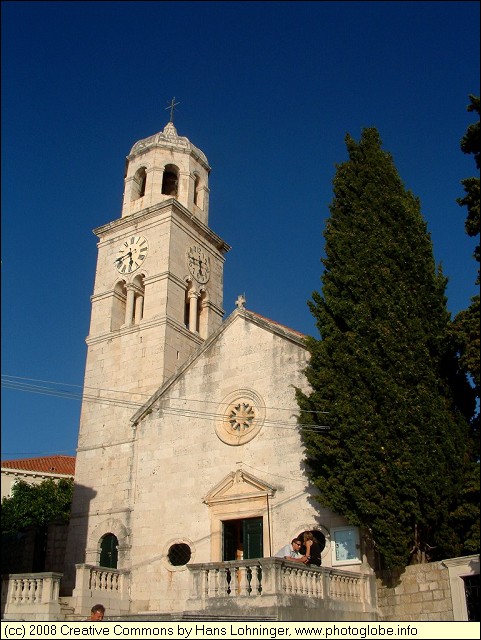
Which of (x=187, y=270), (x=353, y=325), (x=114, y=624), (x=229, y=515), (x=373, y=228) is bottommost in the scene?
(x=114, y=624)

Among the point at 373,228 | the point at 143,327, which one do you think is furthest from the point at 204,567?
the point at 143,327

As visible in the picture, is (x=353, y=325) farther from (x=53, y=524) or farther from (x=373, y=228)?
(x=53, y=524)

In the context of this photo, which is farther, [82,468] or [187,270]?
[187,270]

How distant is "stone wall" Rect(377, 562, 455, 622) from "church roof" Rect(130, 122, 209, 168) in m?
21.4

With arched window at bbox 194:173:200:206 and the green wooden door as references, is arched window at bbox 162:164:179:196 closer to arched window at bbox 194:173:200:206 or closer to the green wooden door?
arched window at bbox 194:173:200:206

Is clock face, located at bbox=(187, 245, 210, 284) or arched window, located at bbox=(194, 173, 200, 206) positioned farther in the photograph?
arched window, located at bbox=(194, 173, 200, 206)

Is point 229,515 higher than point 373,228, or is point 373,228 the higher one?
point 373,228

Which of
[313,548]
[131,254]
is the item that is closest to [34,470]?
[131,254]

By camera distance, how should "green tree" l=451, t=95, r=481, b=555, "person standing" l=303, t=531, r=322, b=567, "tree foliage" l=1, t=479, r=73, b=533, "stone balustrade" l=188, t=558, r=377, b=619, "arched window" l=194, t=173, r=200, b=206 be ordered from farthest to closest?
"tree foliage" l=1, t=479, r=73, b=533, "arched window" l=194, t=173, r=200, b=206, "person standing" l=303, t=531, r=322, b=567, "green tree" l=451, t=95, r=481, b=555, "stone balustrade" l=188, t=558, r=377, b=619

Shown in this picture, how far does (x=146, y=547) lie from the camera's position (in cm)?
2130

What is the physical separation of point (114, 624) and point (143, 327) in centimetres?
1385

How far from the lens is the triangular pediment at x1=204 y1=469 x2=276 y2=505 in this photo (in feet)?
65.1

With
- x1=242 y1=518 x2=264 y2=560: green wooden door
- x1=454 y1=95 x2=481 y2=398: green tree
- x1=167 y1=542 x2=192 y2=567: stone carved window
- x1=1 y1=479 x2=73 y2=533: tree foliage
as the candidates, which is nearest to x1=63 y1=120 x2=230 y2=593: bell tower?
Answer: x1=167 y1=542 x2=192 y2=567: stone carved window

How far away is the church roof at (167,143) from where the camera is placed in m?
31.2
